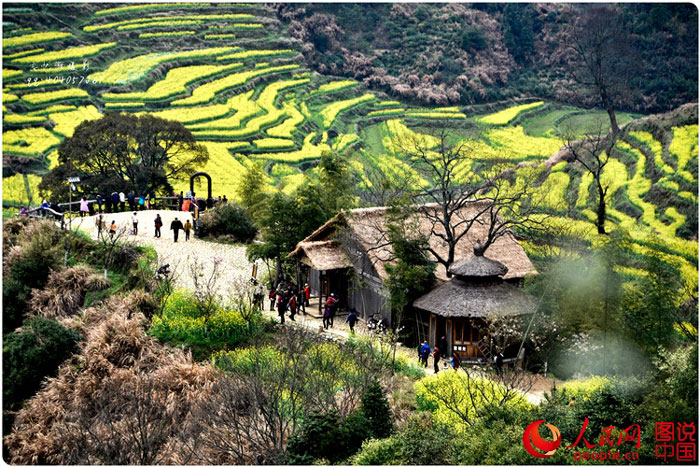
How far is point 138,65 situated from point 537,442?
48.9 m

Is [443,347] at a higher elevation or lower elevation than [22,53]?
lower

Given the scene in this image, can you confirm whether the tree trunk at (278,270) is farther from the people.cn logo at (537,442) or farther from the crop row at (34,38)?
the crop row at (34,38)

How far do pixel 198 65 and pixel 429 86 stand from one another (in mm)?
18522

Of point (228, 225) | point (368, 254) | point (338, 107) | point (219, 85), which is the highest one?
point (219, 85)

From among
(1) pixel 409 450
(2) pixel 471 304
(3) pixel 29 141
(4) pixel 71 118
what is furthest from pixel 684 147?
(3) pixel 29 141

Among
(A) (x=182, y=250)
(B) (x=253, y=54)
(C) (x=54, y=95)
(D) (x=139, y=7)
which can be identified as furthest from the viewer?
(D) (x=139, y=7)

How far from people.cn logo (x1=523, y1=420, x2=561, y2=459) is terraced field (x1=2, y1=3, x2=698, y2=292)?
18083 millimetres

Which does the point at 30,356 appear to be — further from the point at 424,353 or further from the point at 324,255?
the point at 424,353

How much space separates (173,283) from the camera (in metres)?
26.0

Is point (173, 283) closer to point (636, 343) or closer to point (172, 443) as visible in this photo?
point (172, 443)

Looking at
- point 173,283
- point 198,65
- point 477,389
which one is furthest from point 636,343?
point 198,65

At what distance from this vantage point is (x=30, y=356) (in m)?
21.9

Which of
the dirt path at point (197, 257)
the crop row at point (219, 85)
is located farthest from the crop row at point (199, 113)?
the dirt path at point (197, 257)

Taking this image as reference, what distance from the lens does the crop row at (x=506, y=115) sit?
5959 cm
